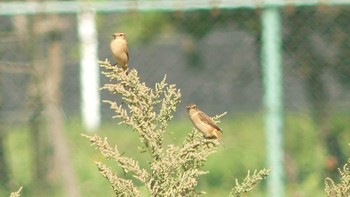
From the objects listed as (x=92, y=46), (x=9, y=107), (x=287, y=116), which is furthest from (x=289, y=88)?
(x=9, y=107)

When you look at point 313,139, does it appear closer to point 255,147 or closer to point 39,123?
point 255,147

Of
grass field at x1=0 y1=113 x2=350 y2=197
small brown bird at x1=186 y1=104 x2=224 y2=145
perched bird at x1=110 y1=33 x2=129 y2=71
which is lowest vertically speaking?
small brown bird at x1=186 y1=104 x2=224 y2=145

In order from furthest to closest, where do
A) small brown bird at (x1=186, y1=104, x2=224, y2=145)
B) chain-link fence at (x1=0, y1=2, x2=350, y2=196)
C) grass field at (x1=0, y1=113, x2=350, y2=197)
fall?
1. grass field at (x1=0, y1=113, x2=350, y2=197)
2. chain-link fence at (x1=0, y1=2, x2=350, y2=196)
3. small brown bird at (x1=186, y1=104, x2=224, y2=145)

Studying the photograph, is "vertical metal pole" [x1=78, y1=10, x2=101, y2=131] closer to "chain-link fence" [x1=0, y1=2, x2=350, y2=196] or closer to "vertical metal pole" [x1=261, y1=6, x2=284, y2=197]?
"chain-link fence" [x1=0, y1=2, x2=350, y2=196]

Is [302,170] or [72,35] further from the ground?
[72,35]

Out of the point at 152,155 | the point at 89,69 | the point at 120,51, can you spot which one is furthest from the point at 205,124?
the point at 89,69

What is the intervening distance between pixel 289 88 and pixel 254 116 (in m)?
0.27

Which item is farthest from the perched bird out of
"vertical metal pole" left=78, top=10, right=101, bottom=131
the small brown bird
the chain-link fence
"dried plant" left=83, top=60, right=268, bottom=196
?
"vertical metal pole" left=78, top=10, right=101, bottom=131

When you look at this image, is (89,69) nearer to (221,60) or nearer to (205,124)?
→ (221,60)

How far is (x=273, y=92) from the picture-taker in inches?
269

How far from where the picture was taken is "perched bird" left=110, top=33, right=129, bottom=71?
4754mm

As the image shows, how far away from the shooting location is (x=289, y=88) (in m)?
6.88

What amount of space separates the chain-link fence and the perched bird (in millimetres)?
1532

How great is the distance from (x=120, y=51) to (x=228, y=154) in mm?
2268
